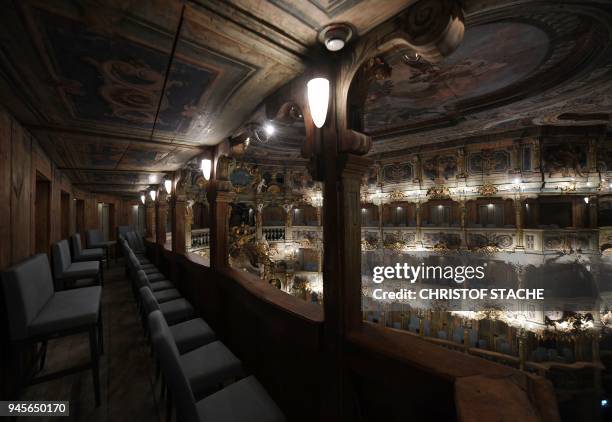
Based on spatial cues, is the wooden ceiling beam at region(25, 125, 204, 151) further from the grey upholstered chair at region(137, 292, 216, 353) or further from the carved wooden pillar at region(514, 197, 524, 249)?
the carved wooden pillar at region(514, 197, 524, 249)

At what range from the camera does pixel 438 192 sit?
11.8m

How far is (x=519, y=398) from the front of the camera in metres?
1.04

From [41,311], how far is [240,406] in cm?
249

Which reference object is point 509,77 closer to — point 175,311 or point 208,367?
point 208,367

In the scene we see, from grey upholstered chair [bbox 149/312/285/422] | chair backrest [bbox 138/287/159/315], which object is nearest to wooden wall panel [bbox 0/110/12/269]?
chair backrest [bbox 138/287/159/315]

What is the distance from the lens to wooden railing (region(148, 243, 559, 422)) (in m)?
1.08

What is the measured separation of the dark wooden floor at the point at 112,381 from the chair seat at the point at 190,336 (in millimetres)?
539

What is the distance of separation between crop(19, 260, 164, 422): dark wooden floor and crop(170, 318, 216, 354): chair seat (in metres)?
0.54

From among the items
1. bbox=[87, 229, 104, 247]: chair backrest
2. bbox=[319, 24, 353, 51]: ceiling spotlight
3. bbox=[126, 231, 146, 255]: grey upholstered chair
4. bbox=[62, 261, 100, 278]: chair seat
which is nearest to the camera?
bbox=[319, 24, 353, 51]: ceiling spotlight

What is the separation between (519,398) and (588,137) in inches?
562

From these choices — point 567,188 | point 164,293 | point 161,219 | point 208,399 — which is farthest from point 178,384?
point 567,188

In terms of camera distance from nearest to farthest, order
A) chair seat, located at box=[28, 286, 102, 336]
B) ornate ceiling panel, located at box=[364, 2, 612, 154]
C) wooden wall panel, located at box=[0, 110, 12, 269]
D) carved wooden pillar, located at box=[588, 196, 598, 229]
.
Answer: chair seat, located at box=[28, 286, 102, 336]
wooden wall panel, located at box=[0, 110, 12, 269]
ornate ceiling panel, located at box=[364, 2, 612, 154]
carved wooden pillar, located at box=[588, 196, 598, 229]

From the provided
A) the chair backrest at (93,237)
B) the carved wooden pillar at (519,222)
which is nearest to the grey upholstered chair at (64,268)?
the chair backrest at (93,237)

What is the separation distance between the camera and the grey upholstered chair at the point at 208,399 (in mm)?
1404
